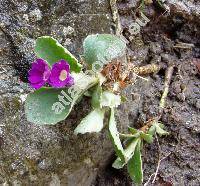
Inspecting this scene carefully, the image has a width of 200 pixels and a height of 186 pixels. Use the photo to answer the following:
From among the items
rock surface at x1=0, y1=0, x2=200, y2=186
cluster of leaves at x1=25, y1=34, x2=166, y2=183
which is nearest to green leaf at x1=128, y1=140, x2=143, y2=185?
cluster of leaves at x1=25, y1=34, x2=166, y2=183

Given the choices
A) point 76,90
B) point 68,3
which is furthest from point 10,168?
point 68,3

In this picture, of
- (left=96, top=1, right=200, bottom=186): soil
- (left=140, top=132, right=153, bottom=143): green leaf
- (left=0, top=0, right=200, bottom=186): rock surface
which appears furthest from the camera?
(left=96, top=1, right=200, bottom=186): soil

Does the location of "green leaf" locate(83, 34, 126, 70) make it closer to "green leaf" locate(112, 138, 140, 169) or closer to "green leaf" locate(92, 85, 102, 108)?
"green leaf" locate(92, 85, 102, 108)

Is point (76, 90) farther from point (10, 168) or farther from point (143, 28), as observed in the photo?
point (143, 28)

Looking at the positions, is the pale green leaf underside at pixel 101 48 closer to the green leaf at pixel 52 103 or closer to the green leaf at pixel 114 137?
the green leaf at pixel 52 103

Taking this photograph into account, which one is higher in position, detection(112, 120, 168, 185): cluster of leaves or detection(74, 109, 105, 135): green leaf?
detection(74, 109, 105, 135): green leaf

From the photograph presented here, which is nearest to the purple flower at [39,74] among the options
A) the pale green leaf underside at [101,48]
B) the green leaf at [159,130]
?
the pale green leaf underside at [101,48]
